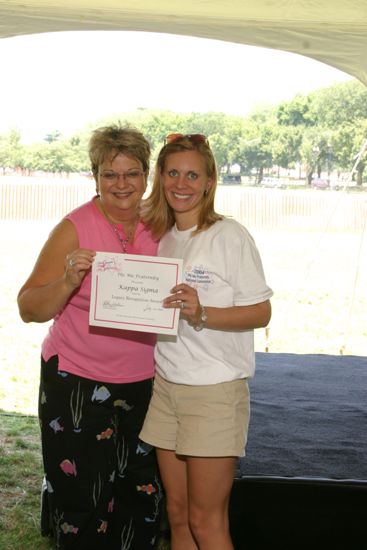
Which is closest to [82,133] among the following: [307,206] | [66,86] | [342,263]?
[66,86]

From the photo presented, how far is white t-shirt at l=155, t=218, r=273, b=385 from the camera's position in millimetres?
2146

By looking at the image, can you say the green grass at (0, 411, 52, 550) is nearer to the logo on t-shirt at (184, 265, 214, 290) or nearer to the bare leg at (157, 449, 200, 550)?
the bare leg at (157, 449, 200, 550)

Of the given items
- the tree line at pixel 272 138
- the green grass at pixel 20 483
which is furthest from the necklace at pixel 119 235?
the tree line at pixel 272 138

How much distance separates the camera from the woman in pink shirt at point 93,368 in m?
2.31

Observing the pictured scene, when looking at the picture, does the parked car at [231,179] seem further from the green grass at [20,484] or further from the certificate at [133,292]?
the certificate at [133,292]

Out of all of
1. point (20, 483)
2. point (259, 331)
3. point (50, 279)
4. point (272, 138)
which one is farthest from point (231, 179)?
point (50, 279)

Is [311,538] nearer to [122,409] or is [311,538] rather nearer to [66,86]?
[122,409]

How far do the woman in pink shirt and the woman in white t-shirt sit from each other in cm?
15

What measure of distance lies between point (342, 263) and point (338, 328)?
2.12 metres

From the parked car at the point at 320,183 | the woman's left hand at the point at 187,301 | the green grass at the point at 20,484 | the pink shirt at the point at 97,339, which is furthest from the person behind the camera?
the parked car at the point at 320,183

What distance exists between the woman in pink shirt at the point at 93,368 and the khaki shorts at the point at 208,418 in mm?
223

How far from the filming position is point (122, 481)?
8.36ft

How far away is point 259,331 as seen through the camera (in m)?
8.44

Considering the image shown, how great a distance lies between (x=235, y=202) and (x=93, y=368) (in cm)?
729
